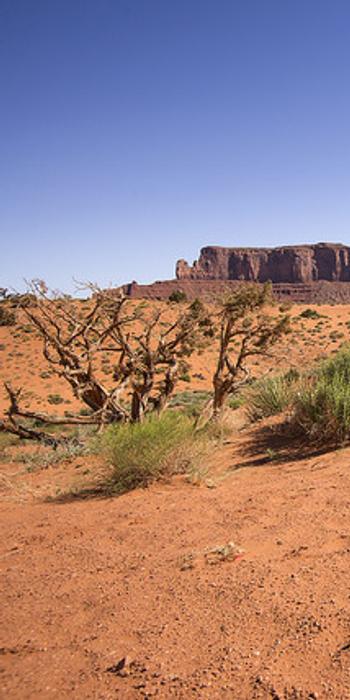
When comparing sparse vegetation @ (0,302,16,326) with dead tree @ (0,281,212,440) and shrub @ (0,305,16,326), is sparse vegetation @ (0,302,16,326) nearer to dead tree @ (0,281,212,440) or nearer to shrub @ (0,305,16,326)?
shrub @ (0,305,16,326)

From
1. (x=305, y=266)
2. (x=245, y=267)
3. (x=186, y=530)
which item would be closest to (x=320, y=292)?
(x=305, y=266)

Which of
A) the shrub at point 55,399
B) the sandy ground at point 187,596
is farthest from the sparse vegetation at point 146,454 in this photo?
the shrub at point 55,399

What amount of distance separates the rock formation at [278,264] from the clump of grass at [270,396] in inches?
4656

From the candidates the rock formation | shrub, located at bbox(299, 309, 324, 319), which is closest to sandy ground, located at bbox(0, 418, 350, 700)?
shrub, located at bbox(299, 309, 324, 319)

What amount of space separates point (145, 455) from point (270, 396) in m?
3.69

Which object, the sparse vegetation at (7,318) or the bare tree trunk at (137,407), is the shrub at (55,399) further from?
the bare tree trunk at (137,407)

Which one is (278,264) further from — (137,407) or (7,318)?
(137,407)

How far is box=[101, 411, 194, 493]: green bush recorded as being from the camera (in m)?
6.18

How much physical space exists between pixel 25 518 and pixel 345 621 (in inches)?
161

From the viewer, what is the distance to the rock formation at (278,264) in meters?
128

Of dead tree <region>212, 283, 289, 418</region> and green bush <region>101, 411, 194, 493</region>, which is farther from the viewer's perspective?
dead tree <region>212, 283, 289, 418</region>

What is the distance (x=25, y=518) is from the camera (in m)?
5.90

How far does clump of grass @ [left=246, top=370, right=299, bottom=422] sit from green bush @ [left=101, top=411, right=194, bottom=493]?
9.80ft

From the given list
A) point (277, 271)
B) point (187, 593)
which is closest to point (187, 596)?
point (187, 593)
